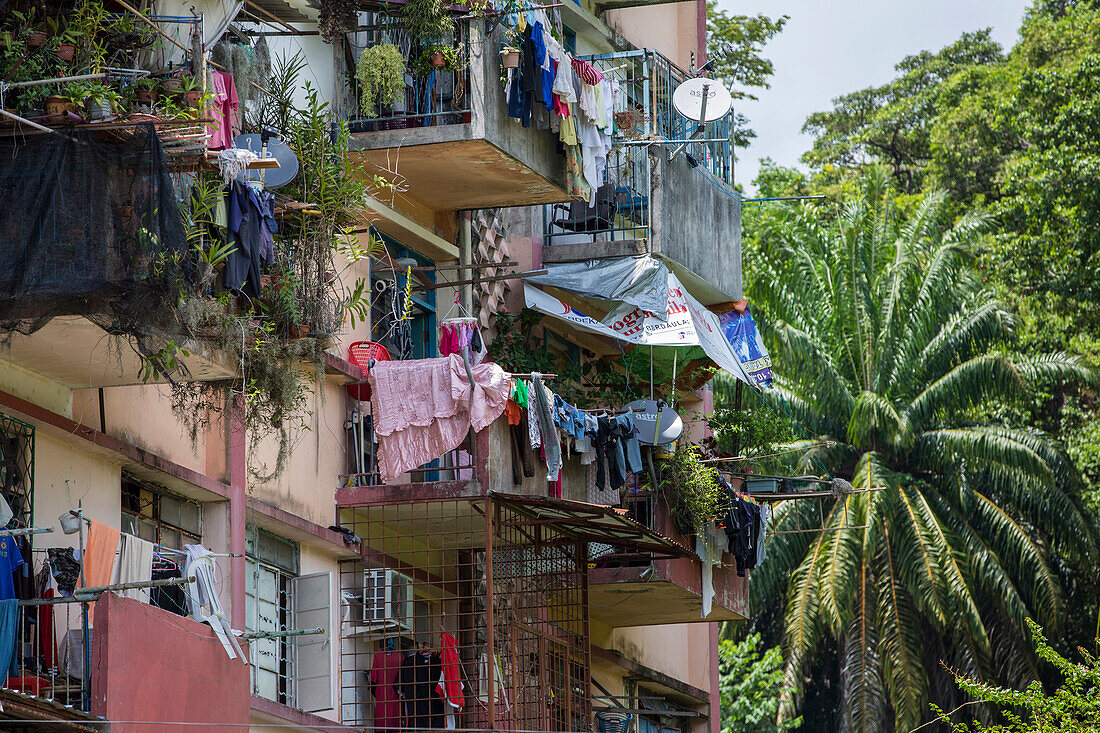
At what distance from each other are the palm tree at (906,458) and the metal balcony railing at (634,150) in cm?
1226

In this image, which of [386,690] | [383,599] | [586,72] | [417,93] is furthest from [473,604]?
[586,72]

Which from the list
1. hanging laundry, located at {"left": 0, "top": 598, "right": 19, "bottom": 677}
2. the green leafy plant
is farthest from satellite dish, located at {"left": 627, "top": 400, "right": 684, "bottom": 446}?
hanging laundry, located at {"left": 0, "top": 598, "right": 19, "bottom": 677}

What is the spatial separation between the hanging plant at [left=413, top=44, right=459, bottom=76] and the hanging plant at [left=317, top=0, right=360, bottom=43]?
74cm

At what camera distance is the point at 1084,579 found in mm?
36719

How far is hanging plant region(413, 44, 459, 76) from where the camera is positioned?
59.3 ft

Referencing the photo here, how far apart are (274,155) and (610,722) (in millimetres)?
10195

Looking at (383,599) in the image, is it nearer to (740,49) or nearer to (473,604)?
(473,604)

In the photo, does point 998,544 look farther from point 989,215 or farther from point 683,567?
point 683,567

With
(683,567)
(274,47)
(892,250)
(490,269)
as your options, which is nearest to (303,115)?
(274,47)

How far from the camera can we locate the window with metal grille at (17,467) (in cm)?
1336

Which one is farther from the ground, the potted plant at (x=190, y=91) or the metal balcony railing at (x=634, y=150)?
the metal balcony railing at (x=634, y=150)

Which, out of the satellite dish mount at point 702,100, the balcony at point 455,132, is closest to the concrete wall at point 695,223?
the satellite dish mount at point 702,100

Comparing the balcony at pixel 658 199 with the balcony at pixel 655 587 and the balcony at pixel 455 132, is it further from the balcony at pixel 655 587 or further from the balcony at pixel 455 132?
the balcony at pixel 655 587

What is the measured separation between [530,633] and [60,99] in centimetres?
797
